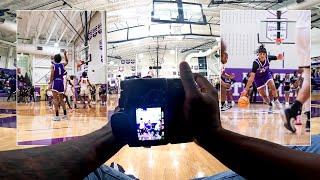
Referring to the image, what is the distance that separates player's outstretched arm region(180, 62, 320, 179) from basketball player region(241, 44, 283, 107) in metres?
2.35

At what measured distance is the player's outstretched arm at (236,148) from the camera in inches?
13.0

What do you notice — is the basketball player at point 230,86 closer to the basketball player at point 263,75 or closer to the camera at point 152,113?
the basketball player at point 263,75

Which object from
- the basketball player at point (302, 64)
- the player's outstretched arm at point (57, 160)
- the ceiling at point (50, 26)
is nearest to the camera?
the player's outstretched arm at point (57, 160)

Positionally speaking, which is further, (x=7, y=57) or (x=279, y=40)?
(x=7, y=57)

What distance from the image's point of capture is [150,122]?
0.51 meters

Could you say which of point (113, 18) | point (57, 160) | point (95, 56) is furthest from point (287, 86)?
point (57, 160)

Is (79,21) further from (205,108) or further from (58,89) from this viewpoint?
(205,108)

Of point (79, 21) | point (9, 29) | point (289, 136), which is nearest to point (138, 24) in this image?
point (79, 21)

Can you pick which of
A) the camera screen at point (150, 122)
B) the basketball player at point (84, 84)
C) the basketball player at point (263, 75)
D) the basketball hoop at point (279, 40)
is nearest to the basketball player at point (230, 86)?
the basketball player at point (263, 75)

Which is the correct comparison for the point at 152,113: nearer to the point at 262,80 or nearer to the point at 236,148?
the point at 236,148

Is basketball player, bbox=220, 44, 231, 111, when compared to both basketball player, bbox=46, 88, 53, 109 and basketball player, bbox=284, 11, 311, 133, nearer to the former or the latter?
basketball player, bbox=284, 11, 311, 133

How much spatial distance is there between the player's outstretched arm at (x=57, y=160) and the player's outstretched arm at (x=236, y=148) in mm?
142

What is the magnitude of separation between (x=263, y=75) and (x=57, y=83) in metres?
1.71

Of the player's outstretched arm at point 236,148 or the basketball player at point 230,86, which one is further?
the basketball player at point 230,86
